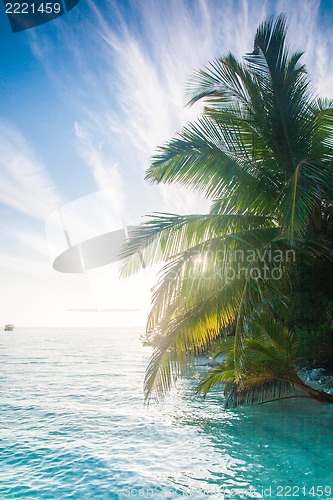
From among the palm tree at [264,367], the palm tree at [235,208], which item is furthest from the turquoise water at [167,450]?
the palm tree at [235,208]

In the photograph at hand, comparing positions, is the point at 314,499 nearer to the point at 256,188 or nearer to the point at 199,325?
the point at 199,325

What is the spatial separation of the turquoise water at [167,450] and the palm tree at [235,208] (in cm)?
186

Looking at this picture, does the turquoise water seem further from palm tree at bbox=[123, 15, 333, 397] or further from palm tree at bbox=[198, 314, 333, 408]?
palm tree at bbox=[123, 15, 333, 397]

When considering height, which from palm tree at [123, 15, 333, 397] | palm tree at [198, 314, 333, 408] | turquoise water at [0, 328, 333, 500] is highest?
palm tree at [123, 15, 333, 397]

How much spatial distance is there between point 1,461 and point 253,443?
17.5ft

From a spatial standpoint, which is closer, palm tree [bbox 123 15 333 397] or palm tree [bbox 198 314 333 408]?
palm tree [bbox 123 15 333 397]

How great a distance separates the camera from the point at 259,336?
9.92m

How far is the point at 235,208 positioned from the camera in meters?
6.34

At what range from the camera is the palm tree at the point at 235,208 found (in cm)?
555

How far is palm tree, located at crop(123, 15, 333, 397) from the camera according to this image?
18.2 ft

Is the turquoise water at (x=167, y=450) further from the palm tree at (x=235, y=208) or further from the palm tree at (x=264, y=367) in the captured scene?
the palm tree at (x=235, y=208)

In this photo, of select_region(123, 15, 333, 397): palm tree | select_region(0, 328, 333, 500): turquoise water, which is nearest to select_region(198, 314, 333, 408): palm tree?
select_region(0, 328, 333, 500): turquoise water

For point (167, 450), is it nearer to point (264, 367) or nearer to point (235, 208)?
point (264, 367)

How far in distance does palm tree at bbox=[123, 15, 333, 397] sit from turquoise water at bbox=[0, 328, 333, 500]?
73.1 inches
